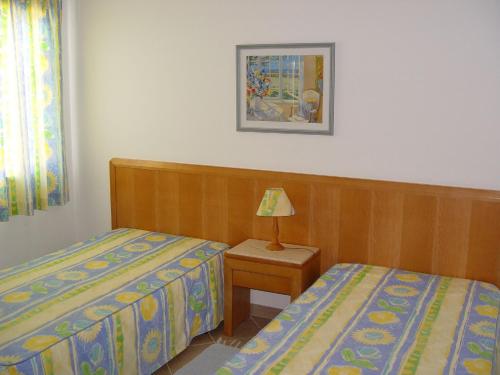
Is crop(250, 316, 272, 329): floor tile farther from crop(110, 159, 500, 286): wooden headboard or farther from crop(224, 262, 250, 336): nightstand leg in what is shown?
crop(110, 159, 500, 286): wooden headboard

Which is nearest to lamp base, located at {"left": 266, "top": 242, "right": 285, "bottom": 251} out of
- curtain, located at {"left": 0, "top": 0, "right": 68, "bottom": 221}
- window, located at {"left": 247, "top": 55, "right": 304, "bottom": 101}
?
window, located at {"left": 247, "top": 55, "right": 304, "bottom": 101}

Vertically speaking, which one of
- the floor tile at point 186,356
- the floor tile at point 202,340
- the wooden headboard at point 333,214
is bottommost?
the floor tile at point 186,356

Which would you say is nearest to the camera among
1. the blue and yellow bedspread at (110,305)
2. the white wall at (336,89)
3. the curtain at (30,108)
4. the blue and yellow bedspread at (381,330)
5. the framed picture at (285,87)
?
the blue and yellow bedspread at (381,330)

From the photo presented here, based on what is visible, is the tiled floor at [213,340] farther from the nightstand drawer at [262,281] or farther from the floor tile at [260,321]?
the nightstand drawer at [262,281]

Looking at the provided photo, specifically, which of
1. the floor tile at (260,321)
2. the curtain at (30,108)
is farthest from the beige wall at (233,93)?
the floor tile at (260,321)

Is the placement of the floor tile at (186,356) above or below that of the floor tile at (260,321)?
below

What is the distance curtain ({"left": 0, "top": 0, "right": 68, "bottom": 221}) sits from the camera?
3598mm

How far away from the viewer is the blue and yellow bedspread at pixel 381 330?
7.43 ft

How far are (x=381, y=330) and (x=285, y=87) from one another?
1.61 metres

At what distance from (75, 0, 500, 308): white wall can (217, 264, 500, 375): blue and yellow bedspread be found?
638 mm

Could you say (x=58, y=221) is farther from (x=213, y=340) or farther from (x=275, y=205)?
(x=275, y=205)

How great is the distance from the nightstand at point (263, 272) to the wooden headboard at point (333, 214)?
0.59 feet

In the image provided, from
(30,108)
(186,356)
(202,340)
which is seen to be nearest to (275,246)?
(202,340)

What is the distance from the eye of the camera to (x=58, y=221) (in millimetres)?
4191
